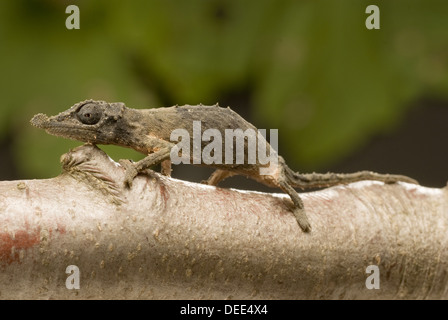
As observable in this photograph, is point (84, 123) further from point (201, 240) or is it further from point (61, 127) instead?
point (201, 240)

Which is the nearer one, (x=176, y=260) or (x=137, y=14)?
(x=176, y=260)

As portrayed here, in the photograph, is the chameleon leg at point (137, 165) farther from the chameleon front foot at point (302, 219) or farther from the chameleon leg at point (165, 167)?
the chameleon front foot at point (302, 219)

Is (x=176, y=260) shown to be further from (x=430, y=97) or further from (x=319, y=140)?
(x=430, y=97)

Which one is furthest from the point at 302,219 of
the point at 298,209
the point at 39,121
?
the point at 39,121

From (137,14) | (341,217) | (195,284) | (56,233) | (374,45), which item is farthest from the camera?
(374,45)

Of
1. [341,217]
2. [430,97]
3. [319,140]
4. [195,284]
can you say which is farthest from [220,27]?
[195,284]

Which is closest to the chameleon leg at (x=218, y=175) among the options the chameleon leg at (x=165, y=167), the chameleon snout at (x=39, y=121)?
the chameleon leg at (x=165, y=167)
